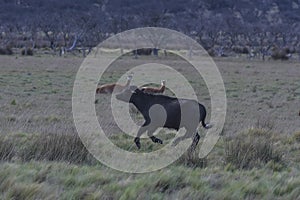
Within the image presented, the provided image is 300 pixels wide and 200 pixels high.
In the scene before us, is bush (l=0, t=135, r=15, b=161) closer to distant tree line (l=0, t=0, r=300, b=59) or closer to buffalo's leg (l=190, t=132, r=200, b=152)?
buffalo's leg (l=190, t=132, r=200, b=152)

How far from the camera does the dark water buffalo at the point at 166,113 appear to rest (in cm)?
915

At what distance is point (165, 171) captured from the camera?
22.9ft

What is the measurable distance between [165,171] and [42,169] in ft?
4.81

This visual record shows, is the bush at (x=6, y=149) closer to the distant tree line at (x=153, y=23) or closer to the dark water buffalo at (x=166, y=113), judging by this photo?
the dark water buffalo at (x=166, y=113)

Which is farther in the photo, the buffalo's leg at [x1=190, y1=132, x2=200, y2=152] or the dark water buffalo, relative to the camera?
the dark water buffalo

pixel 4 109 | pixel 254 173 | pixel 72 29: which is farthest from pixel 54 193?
pixel 72 29

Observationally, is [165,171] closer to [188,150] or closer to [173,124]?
[188,150]

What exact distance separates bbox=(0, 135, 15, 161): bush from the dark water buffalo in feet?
7.25

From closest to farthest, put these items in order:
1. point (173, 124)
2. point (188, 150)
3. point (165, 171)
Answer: point (165, 171)
point (188, 150)
point (173, 124)

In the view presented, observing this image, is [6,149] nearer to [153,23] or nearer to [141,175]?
[141,175]

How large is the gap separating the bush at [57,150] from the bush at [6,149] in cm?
14

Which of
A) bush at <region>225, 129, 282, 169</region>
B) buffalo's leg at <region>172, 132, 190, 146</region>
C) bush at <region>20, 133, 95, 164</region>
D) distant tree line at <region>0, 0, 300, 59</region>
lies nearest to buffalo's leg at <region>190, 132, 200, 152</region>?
buffalo's leg at <region>172, 132, 190, 146</region>

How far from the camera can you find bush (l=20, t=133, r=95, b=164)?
7.54 m

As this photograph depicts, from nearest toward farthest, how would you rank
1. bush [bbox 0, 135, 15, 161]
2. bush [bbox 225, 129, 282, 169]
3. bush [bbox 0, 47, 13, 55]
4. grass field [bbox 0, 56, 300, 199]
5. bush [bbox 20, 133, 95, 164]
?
grass field [bbox 0, 56, 300, 199], bush [bbox 0, 135, 15, 161], bush [bbox 20, 133, 95, 164], bush [bbox 225, 129, 282, 169], bush [bbox 0, 47, 13, 55]
